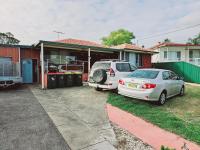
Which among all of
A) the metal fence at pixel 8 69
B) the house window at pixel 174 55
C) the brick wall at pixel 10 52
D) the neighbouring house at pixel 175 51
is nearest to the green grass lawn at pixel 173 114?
the metal fence at pixel 8 69

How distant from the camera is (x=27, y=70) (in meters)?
14.1

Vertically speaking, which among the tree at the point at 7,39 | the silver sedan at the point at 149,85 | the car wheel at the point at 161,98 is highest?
the tree at the point at 7,39

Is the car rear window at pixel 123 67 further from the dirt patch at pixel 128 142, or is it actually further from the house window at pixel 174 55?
the house window at pixel 174 55

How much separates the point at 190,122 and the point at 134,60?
13.9 metres

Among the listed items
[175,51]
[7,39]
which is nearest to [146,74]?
[175,51]

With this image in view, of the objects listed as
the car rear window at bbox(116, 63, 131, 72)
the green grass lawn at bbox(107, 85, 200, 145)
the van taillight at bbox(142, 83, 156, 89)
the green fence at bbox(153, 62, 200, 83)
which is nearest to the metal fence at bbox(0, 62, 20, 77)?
the car rear window at bbox(116, 63, 131, 72)

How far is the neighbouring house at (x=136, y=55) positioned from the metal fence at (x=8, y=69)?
9.75 m

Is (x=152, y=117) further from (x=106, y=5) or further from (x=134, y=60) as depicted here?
(x=134, y=60)

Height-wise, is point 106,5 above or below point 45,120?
above

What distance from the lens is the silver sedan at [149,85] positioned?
19.8 ft

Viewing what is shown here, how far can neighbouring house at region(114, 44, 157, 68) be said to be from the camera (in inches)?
665

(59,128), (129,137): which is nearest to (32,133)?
(59,128)

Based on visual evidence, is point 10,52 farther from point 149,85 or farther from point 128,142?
point 128,142

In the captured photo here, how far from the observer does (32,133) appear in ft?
12.6
